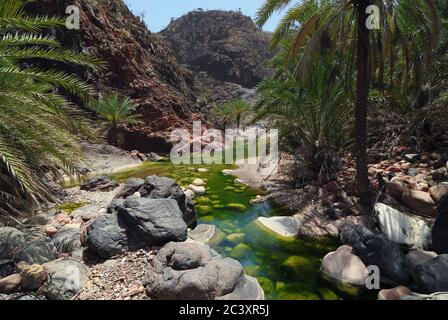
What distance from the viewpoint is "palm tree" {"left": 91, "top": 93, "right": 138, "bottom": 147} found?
18203 mm

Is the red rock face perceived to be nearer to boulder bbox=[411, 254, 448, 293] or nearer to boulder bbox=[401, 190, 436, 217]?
boulder bbox=[401, 190, 436, 217]

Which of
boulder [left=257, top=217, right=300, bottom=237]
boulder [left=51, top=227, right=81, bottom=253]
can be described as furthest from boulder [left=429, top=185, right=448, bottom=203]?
boulder [left=51, top=227, right=81, bottom=253]

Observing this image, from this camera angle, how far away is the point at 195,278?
4305 millimetres

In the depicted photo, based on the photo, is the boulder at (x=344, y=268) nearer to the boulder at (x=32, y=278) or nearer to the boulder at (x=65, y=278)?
the boulder at (x=65, y=278)

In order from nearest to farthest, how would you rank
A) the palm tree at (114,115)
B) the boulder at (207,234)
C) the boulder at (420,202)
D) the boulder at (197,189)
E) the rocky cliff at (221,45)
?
the boulder at (207,234) < the boulder at (420,202) < the boulder at (197,189) < the palm tree at (114,115) < the rocky cliff at (221,45)

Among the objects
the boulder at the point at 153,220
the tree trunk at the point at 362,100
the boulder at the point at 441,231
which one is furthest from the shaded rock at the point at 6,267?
the tree trunk at the point at 362,100

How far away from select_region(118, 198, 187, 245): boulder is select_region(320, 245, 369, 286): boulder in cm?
243

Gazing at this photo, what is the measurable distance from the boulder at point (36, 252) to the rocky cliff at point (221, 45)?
163ft

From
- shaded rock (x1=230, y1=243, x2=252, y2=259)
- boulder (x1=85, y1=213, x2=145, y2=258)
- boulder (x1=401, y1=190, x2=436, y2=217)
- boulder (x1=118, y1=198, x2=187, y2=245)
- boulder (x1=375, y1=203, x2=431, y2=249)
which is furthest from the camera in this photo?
boulder (x1=401, y1=190, x2=436, y2=217)

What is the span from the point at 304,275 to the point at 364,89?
4237 mm

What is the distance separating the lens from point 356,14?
279 inches

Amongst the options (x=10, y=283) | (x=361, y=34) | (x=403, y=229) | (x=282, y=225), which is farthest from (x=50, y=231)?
(x=361, y=34)

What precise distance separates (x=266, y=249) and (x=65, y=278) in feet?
11.3

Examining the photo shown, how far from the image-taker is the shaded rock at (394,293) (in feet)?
14.6
